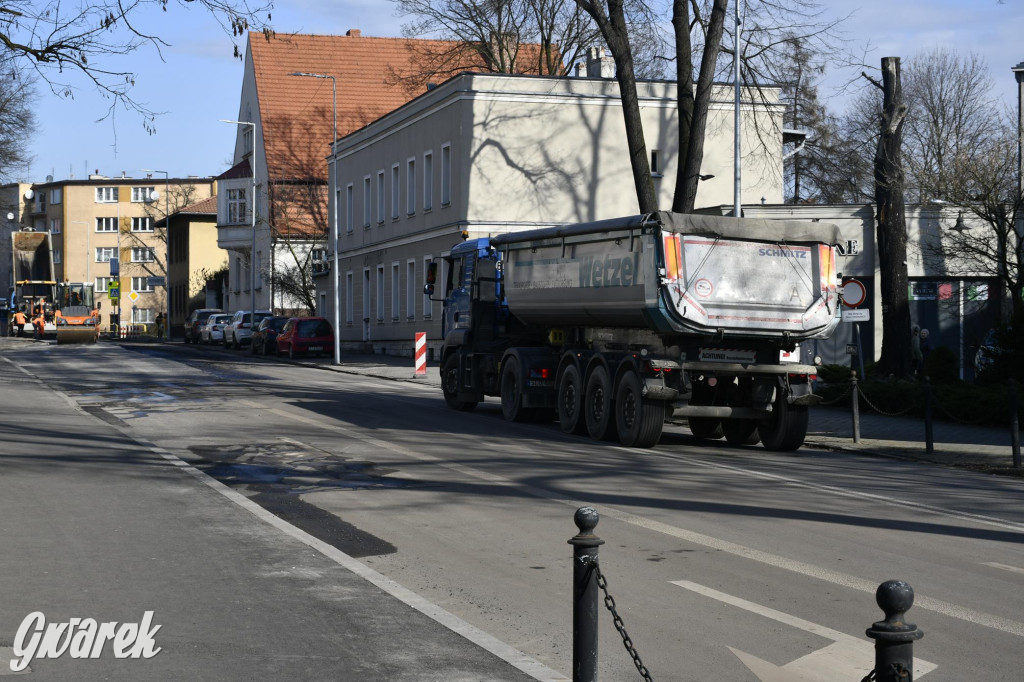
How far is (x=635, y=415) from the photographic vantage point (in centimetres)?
1784

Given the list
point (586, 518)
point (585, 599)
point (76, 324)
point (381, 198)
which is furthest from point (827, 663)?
point (76, 324)

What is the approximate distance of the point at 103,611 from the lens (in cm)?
748

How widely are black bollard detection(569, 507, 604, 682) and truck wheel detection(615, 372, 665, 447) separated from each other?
12339mm

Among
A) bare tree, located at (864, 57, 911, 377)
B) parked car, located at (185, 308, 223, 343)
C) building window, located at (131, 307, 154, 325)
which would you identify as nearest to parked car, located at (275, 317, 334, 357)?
parked car, located at (185, 308, 223, 343)

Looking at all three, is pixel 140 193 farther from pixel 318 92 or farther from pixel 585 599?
pixel 585 599

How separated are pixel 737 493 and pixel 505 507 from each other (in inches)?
107

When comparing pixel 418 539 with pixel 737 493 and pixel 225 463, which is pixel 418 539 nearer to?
pixel 737 493

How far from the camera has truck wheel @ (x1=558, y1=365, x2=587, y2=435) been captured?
1977 cm

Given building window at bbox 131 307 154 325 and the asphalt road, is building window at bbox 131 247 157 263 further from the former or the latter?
the asphalt road

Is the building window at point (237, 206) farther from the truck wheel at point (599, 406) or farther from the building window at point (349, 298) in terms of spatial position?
the truck wheel at point (599, 406)

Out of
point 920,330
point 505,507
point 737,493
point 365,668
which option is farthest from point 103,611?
point 920,330

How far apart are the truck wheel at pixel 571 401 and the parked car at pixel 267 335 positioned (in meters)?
30.7

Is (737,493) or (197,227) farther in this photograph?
(197,227)

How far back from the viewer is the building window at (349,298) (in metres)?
58.5
